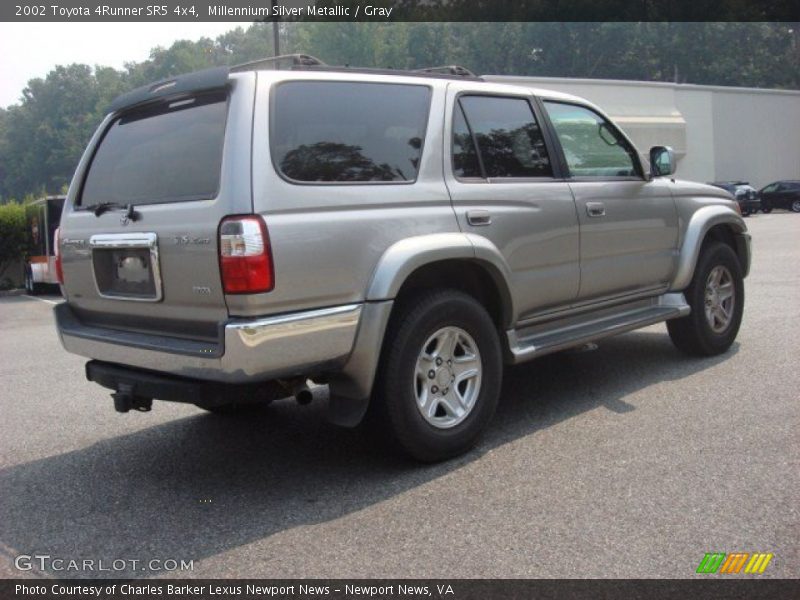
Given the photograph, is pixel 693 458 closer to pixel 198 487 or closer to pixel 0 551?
pixel 198 487

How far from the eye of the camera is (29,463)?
15.4ft

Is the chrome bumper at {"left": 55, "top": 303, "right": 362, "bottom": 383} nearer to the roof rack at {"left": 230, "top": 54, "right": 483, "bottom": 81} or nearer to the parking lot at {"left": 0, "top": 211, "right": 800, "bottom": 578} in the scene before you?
the parking lot at {"left": 0, "top": 211, "right": 800, "bottom": 578}

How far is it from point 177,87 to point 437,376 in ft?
6.55

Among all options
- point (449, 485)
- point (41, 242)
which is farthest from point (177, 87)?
point (41, 242)

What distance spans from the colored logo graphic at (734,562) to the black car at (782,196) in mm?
38118

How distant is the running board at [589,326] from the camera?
187 inches

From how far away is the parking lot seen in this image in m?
3.25

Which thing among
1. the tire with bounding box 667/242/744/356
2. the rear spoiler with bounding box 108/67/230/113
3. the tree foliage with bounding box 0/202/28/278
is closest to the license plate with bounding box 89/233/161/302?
the rear spoiler with bounding box 108/67/230/113

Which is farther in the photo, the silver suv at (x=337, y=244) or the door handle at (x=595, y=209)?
the door handle at (x=595, y=209)

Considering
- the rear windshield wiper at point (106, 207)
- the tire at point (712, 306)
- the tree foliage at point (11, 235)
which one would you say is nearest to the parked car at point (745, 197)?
the tree foliage at point (11, 235)

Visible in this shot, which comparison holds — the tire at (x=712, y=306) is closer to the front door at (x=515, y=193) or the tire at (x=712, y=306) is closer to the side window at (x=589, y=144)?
the side window at (x=589, y=144)

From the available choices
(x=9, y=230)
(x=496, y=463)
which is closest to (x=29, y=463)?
(x=496, y=463)

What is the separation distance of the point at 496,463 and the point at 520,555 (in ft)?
3.54

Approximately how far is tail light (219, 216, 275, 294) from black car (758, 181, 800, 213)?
38.5 meters
